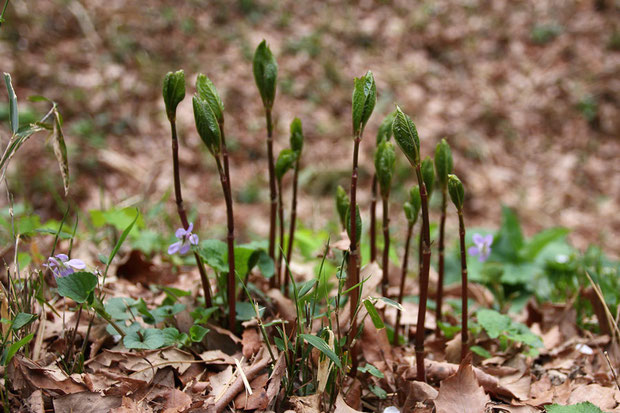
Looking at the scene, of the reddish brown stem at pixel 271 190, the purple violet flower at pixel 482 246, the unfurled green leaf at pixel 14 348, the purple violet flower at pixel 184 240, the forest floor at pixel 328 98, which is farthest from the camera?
the forest floor at pixel 328 98

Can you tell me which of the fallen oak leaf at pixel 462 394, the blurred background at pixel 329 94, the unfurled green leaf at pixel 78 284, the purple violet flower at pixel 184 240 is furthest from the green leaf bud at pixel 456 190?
the blurred background at pixel 329 94

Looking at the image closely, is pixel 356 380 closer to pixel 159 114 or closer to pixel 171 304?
pixel 171 304

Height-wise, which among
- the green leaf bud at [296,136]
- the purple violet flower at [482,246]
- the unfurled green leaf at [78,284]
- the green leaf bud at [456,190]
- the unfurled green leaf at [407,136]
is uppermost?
the unfurled green leaf at [407,136]

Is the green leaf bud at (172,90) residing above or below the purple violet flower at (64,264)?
above

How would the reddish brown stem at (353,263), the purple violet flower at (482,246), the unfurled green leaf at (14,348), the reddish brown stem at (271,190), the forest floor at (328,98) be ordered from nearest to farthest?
the unfurled green leaf at (14,348)
the reddish brown stem at (353,263)
the reddish brown stem at (271,190)
the purple violet flower at (482,246)
the forest floor at (328,98)

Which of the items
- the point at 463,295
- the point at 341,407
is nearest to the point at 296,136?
the point at 463,295

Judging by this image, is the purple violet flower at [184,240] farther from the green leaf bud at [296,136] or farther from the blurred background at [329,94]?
the blurred background at [329,94]

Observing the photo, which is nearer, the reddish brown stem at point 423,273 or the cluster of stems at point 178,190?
the reddish brown stem at point 423,273

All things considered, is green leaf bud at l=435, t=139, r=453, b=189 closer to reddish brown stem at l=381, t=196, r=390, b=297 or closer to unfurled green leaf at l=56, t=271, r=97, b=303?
A: reddish brown stem at l=381, t=196, r=390, b=297
